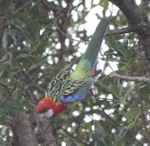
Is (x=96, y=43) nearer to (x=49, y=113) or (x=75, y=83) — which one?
(x=75, y=83)

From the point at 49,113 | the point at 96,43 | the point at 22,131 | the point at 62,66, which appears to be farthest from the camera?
the point at 62,66

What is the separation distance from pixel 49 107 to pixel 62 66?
798mm

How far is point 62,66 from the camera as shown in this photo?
321 centimetres

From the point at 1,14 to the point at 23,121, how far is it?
0.66 metres

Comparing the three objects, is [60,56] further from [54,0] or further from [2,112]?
[2,112]

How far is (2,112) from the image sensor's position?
230cm

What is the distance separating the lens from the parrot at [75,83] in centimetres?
249

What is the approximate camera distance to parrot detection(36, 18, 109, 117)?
2489 millimetres

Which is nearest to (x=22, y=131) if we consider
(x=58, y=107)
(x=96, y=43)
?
(x=58, y=107)

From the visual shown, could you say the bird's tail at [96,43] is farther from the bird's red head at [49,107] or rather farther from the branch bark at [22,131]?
the branch bark at [22,131]

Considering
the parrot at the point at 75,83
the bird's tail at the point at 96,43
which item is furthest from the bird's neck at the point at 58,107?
the bird's tail at the point at 96,43

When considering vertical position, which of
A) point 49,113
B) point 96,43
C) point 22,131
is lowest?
point 22,131

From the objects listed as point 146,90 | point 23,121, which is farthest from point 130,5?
point 23,121

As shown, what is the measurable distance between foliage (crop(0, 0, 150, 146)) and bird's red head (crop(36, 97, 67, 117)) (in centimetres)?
10
